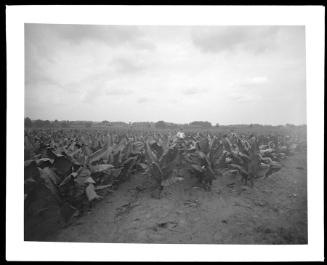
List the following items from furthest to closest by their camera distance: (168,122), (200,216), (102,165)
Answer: (168,122) → (200,216) → (102,165)

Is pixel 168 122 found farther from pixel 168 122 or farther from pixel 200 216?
pixel 200 216

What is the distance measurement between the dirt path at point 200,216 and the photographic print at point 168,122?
0.01m

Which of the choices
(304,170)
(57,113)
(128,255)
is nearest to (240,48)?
(304,170)

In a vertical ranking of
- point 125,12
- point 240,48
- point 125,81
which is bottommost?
point 125,81

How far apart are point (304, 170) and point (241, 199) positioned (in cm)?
91

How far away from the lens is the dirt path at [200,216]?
99.9 inches

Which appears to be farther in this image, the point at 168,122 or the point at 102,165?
the point at 168,122

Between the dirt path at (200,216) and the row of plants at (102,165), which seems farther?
the dirt path at (200,216)

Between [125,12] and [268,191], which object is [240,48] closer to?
[125,12]

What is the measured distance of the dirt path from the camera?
2.54 metres

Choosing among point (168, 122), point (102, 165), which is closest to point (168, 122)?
point (168, 122)

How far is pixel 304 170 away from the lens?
286 centimetres

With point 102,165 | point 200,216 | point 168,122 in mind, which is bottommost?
point 200,216

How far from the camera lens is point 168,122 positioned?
3.37 metres
